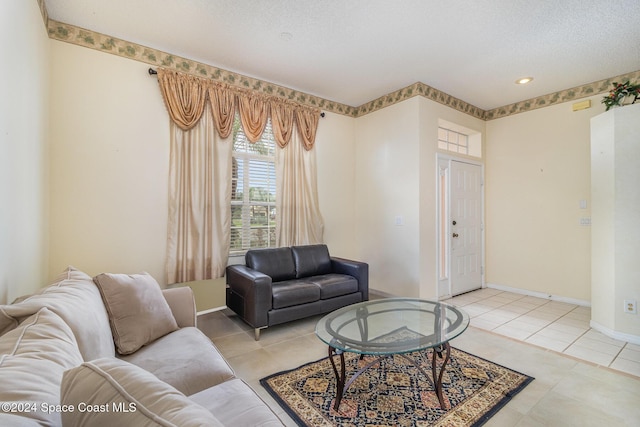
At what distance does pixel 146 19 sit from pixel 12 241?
6.98 ft

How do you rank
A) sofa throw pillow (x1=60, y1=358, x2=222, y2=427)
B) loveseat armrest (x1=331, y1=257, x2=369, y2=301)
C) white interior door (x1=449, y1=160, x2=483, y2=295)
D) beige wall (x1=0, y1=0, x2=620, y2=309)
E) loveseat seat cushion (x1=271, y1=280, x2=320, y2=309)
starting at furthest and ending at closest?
white interior door (x1=449, y1=160, x2=483, y2=295) < loveseat armrest (x1=331, y1=257, x2=369, y2=301) < loveseat seat cushion (x1=271, y1=280, x2=320, y2=309) < beige wall (x1=0, y1=0, x2=620, y2=309) < sofa throw pillow (x1=60, y1=358, x2=222, y2=427)

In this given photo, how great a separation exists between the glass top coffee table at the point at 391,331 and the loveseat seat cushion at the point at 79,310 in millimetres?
1198

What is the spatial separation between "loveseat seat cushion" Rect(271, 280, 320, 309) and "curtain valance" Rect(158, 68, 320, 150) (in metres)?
1.86

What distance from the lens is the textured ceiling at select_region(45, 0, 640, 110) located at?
2.44m

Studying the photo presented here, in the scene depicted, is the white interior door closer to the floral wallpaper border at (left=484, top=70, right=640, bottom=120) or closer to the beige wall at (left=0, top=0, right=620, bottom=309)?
the beige wall at (left=0, top=0, right=620, bottom=309)

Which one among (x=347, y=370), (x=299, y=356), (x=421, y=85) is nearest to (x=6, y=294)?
(x=299, y=356)

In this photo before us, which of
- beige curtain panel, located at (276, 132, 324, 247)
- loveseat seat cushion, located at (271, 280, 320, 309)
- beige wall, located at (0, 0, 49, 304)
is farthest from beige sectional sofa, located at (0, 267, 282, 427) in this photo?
beige curtain panel, located at (276, 132, 324, 247)

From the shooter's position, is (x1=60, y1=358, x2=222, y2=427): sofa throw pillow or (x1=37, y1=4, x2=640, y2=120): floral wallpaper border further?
(x1=37, y1=4, x2=640, y2=120): floral wallpaper border

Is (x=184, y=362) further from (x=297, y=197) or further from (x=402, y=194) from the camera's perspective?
(x=402, y=194)

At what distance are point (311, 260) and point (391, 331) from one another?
1.77 meters

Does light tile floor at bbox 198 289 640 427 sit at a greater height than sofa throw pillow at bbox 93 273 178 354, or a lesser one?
lesser

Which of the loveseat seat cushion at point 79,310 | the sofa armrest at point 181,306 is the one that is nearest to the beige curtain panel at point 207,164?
the sofa armrest at point 181,306

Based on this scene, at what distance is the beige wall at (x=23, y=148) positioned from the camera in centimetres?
164

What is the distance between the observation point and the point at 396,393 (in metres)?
1.97
